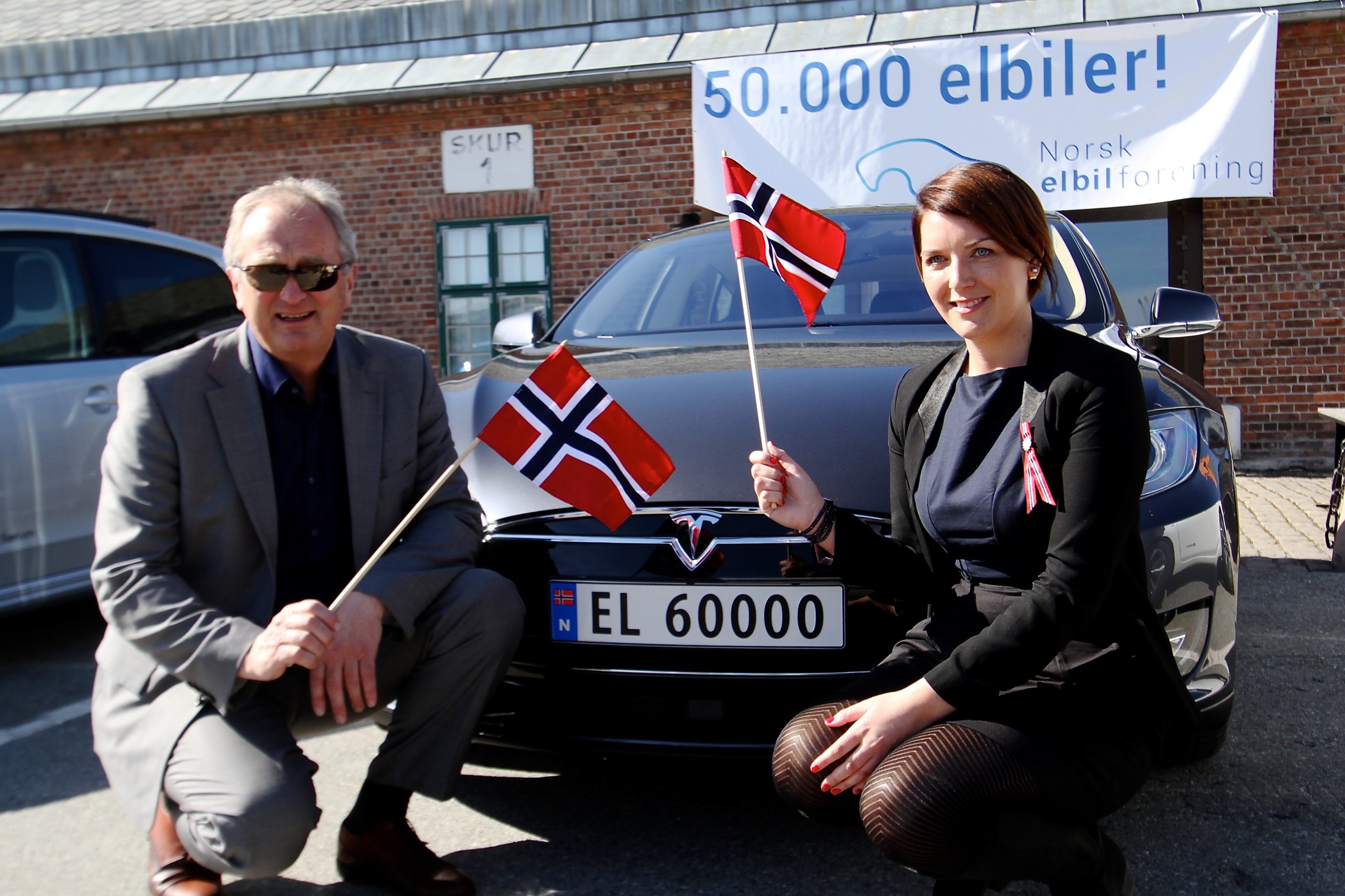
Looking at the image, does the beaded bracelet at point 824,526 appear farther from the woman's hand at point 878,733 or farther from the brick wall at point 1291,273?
the brick wall at point 1291,273

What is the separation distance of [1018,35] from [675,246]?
5.91 metres

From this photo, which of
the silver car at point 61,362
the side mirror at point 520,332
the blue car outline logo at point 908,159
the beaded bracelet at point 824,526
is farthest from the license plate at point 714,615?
the blue car outline logo at point 908,159

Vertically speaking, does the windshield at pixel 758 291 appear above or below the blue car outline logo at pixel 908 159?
below

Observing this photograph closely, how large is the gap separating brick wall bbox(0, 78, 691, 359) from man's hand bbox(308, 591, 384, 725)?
315 inches

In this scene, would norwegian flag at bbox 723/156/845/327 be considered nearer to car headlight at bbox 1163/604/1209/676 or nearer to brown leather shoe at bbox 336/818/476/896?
car headlight at bbox 1163/604/1209/676

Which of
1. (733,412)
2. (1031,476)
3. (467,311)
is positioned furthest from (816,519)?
(467,311)

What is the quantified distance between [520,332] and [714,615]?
180cm

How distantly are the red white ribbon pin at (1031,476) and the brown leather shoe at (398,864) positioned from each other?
1292mm

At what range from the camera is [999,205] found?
1.90 m

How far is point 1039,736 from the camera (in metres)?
1.77

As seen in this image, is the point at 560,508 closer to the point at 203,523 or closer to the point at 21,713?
the point at 203,523

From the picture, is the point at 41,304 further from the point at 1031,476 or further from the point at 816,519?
the point at 1031,476

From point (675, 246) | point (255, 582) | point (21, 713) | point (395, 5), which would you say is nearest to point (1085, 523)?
point (255, 582)

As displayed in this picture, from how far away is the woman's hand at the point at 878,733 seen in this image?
181cm
